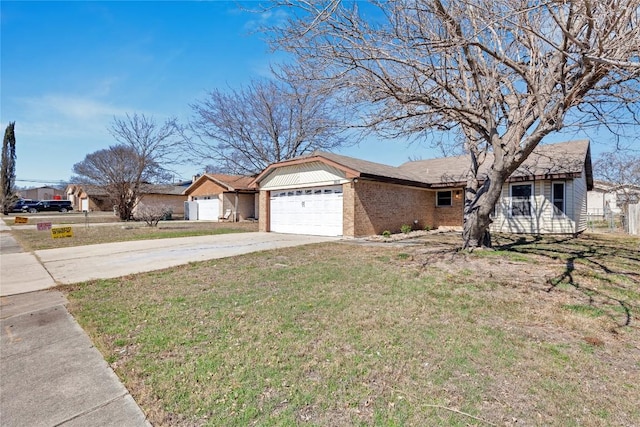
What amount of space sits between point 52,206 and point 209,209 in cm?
3443

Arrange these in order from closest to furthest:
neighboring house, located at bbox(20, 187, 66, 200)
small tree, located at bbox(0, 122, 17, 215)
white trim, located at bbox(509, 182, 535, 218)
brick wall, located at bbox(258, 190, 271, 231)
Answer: white trim, located at bbox(509, 182, 535, 218) < brick wall, located at bbox(258, 190, 271, 231) < small tree, located at bbox(0, 122, 17, 215) < neighboring house, located at bbox(20, 187, 66, 200)

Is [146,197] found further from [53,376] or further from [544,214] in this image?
[53,376]

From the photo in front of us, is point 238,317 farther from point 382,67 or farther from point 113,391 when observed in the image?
point 382,67

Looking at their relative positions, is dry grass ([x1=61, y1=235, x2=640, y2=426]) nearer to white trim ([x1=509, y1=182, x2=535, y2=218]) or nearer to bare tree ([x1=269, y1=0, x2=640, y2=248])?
bare tree ([x1=269, y1=0, x2=640, y2=248])

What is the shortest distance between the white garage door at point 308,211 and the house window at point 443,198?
711cm

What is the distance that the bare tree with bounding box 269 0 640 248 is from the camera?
531 centimetres

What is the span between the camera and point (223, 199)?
26312 millimetres

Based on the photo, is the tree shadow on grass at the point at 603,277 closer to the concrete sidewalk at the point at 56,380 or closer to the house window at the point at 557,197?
the house window at the point at 557,197

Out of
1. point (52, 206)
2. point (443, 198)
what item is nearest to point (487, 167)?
point (443, 198)

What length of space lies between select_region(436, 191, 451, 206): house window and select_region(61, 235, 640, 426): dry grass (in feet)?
36.3

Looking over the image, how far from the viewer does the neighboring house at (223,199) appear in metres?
26.1

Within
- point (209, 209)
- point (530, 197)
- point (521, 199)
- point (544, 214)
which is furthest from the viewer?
point (209, 209)

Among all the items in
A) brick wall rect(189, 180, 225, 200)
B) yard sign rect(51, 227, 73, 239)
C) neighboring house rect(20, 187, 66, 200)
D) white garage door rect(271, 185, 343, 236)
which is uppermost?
neighboring house rect(20, 187, 66, 200)

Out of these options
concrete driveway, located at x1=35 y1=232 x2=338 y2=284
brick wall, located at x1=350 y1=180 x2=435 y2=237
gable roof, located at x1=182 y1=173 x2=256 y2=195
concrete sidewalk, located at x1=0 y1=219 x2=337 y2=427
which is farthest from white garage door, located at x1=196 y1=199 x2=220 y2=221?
concrete sidewalk, located at x1=0 y1=219 x2=337 y2=427
